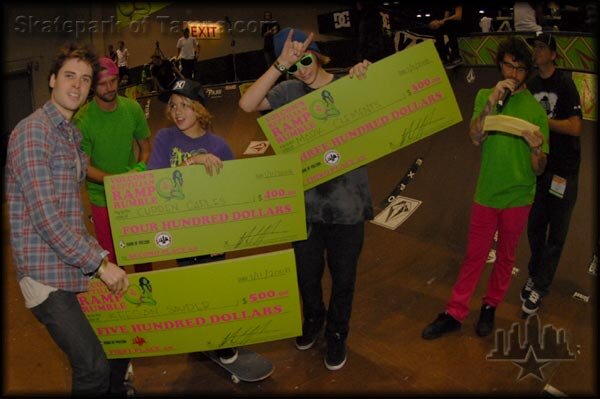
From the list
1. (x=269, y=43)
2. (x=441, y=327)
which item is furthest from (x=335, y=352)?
(x=269, y=43)

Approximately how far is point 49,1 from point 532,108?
14.2m

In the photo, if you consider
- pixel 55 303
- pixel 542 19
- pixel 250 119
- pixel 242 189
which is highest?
pixel 542 19

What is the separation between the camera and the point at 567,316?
A: 12.5 feet

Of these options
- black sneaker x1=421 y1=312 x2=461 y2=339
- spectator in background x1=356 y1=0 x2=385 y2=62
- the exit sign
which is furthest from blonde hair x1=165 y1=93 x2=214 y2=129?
the exit sign

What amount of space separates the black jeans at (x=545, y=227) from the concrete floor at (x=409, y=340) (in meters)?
0.26

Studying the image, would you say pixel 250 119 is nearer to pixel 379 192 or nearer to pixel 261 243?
pixel 379 192

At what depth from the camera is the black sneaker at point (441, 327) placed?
3646 millimetres

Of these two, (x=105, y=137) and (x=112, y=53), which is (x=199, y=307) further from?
(x=112, y=53)

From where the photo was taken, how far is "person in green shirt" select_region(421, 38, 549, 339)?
3172 millimetres

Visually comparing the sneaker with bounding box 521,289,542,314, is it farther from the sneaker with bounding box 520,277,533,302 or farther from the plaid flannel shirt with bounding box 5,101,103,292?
the plaid flannel shirt with bounding box 5,101,103,292

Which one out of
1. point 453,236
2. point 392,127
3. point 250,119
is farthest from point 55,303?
point 250,119

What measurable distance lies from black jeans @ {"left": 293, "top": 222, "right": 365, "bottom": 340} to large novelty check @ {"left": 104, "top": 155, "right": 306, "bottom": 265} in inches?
11.0

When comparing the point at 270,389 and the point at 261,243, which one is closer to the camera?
the point at 261,243

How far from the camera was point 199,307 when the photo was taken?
9.56 ft
